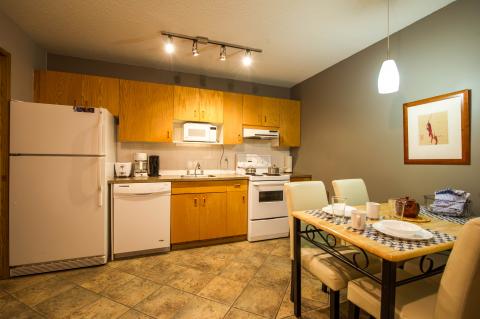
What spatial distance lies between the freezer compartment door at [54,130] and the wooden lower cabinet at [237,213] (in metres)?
1.70

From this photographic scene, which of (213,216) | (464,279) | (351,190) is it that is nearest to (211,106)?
(213,216)

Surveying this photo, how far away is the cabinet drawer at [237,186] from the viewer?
2.98m

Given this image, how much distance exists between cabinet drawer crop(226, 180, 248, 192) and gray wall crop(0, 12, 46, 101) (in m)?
2.52

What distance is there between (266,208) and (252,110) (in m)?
1.60

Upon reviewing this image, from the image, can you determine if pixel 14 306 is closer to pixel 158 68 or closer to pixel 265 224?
pixel 265 224

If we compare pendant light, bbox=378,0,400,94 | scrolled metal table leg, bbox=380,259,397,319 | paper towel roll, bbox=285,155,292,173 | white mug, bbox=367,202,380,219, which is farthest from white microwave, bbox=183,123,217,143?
scrolled metal table leg, bbox=380,259,397,319

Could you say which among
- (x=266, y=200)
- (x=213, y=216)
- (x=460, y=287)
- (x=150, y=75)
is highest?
(x=150, y=75)

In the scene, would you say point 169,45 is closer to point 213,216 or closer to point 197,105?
point 197,105

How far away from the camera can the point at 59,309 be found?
1.65 m

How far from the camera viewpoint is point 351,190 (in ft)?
6.72

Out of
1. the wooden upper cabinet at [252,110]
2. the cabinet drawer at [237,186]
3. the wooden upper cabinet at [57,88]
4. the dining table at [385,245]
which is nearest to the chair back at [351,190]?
the dining table at [385,245]

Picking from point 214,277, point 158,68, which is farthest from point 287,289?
point 158,68

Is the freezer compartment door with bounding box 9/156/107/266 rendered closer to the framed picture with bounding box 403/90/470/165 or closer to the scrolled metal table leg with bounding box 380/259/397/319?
the scrolled metal table leg with bounding box 380/259/397/319

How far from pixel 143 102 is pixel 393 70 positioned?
2778 mm
